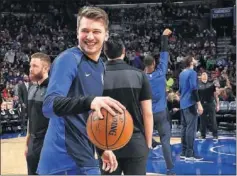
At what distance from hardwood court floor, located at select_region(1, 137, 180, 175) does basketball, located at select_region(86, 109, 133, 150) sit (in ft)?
14.4

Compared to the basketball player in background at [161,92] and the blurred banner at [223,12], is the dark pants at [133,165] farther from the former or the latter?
the blurred banner at [223,12]

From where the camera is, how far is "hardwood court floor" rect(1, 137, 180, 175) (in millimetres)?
6860

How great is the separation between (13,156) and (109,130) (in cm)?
646

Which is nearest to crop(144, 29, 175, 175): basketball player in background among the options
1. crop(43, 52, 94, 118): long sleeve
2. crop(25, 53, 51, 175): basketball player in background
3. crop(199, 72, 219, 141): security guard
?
crop(25, 53, 51, 175): basketball player in background

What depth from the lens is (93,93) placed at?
247 centimetres

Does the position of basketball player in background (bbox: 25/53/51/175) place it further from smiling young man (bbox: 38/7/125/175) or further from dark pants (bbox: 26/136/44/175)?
smiling young man (bbox: 38/7/125/175)

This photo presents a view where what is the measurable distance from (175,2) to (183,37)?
3.30 m

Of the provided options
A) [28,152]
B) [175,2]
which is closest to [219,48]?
[175,2]

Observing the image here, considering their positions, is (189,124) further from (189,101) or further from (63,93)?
(63,93)

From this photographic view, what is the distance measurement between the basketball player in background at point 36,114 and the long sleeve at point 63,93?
1.81 m

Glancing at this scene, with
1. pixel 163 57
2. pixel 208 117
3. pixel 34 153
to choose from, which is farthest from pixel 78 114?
pixel 208 117

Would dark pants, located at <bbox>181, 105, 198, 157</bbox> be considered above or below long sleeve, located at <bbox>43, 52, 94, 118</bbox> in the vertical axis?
below

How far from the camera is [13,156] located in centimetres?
844

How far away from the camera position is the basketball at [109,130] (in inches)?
91.3
